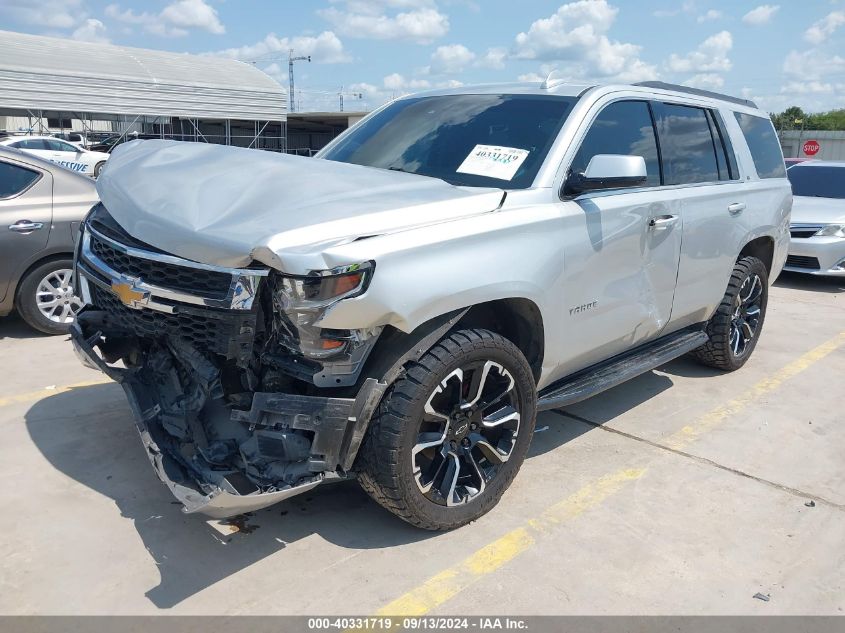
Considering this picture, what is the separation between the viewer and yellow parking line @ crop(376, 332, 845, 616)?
283cm

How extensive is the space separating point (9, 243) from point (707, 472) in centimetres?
524

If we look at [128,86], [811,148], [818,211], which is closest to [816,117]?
[811,148]

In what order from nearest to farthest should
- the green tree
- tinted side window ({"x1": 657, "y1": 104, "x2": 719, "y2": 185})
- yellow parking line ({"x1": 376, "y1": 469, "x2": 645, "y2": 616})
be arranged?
yellow parking line ({"x1": 376, "y1": 469, "x2": 645, "y2": 616})
tinted side window ({"x1": 657, "y1": 104, "x2": 719, "y2": 185})
the green tree

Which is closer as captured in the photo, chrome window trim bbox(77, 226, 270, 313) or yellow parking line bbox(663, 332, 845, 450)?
chrome window trim bbox(77, 226, 270, 313)

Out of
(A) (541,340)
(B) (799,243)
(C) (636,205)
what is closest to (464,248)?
(A) (541,340)

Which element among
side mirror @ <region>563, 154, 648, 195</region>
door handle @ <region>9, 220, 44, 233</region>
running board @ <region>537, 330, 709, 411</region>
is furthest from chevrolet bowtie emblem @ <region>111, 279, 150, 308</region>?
door handle @ <region>9, 220, 44, 233</region>

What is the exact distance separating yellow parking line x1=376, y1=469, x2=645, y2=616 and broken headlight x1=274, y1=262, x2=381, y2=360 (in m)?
1.02

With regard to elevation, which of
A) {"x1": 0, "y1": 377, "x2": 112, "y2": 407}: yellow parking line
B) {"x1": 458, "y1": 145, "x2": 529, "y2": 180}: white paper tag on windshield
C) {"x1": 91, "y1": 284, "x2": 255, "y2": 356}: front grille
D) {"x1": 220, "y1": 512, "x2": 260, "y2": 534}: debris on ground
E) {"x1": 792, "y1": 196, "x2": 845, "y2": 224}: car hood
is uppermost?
{"x1": 458, "y1": 145, "x2": 529, "y2": 180}: white paper tag on windshield

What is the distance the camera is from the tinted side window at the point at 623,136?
12.5 feet

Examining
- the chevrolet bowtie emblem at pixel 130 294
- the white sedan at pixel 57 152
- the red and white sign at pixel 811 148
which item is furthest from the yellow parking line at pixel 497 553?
the red and white sign at pixel 811 148

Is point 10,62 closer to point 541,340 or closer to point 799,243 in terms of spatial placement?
point 799,243

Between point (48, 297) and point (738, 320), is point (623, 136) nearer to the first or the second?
point (738, 320)

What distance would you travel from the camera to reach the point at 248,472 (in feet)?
9.30

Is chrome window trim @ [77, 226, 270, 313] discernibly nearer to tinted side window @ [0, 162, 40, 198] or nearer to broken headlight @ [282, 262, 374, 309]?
broken headlight @ [282, 262, 374, 309]
